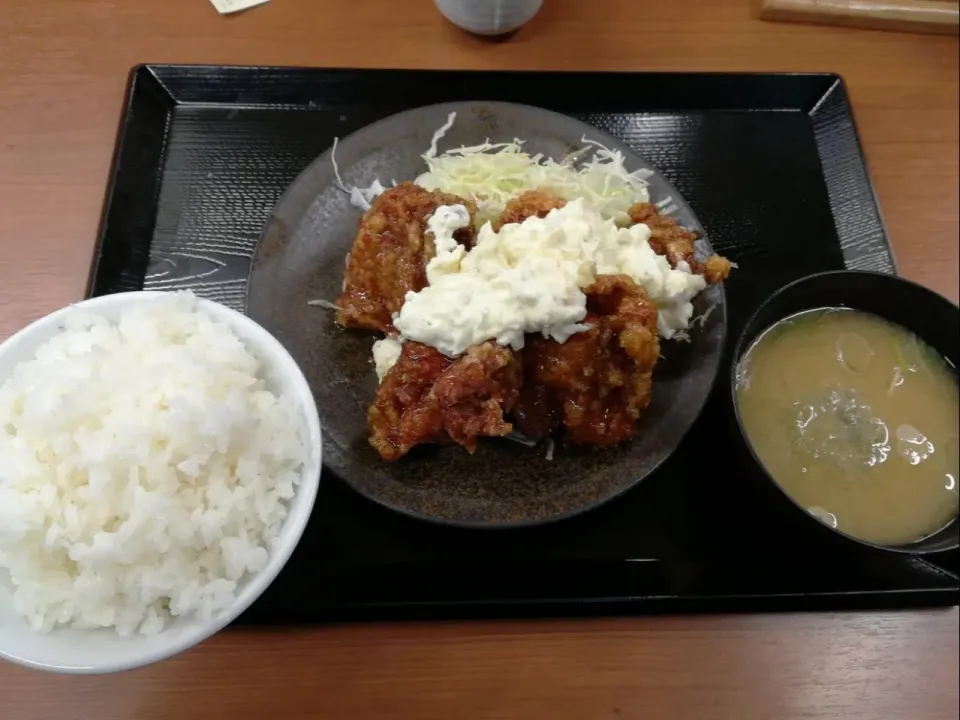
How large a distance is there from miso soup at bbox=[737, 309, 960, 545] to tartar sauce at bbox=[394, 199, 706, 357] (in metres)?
0.31

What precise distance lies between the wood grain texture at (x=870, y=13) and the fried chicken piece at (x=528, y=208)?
5.31 feet

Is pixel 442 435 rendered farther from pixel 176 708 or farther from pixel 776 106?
pixel 776 106

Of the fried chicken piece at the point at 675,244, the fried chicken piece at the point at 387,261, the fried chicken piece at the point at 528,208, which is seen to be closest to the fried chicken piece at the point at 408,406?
the fried chicken piece at the point at 387,261

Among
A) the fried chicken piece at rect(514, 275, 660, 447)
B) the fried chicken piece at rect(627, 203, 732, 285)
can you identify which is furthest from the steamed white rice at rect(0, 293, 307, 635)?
the fried chicken piece at rect(627, 203, 732, 285)

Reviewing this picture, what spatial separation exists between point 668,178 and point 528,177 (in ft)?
1.89

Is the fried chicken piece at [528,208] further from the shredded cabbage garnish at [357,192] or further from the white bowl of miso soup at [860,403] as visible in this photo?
the white bowl of miso soup at [860,403]

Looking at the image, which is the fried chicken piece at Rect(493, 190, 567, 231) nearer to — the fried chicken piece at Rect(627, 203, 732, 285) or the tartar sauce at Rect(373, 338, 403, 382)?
the fried chicken piece at Rect(627, 203, 732, 285)

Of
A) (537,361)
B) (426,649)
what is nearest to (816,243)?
(537,361)

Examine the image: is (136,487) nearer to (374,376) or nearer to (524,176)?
(374,376)

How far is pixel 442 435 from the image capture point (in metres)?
1.70

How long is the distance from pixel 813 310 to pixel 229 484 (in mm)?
1599

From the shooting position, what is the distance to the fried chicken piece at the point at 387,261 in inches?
71.7

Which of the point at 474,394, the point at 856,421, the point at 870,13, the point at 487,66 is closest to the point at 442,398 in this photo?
the point at 474,394

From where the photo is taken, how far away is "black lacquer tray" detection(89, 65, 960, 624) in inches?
67.2
